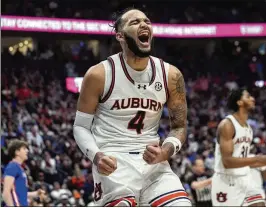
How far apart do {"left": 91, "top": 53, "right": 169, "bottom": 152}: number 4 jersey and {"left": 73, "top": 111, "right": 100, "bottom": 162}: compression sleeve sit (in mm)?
66

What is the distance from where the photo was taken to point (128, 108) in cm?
406

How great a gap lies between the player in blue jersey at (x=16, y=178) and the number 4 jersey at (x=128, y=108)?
331 cm

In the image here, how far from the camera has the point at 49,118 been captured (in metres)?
19.4

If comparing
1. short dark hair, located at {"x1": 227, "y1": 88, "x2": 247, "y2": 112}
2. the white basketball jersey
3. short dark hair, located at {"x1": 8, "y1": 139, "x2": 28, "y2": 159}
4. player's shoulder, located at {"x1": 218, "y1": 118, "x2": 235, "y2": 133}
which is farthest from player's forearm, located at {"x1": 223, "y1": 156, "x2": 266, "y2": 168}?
short dark hair, located at {"x1": 8, "y1": 139, "x2": 28, "y2": 159}

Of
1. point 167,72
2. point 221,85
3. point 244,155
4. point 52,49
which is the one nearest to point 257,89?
point 221,85

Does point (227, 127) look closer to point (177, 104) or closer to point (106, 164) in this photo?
point (177, 104)

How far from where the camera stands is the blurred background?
16.6 metres

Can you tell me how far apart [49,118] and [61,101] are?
2386 millimetres

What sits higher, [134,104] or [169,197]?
[134,104]

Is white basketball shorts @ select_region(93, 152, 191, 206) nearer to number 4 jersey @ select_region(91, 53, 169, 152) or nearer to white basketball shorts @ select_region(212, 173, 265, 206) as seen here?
number 4 jersey @ select_region(91, 53, 169, 152)

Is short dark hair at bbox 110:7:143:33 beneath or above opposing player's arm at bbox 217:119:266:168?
above

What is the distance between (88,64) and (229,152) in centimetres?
1902

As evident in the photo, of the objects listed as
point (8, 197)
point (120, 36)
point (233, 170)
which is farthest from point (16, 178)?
point (120, 36)

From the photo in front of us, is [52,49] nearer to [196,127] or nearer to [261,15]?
[196,127]
